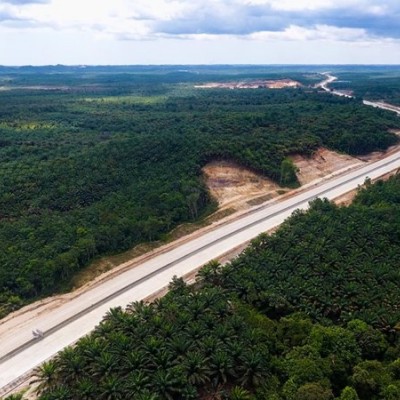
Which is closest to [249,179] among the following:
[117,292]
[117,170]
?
[117,170]

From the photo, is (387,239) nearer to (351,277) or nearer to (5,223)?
(351,277)

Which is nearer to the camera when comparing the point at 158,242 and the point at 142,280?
the point at 142,280

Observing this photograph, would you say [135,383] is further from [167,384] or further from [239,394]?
[239,394]

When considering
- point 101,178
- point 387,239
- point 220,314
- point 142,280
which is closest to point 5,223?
point 101,178

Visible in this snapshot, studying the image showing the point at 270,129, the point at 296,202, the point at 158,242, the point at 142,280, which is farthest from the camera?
the point at 270,129

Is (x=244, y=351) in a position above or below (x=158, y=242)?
above

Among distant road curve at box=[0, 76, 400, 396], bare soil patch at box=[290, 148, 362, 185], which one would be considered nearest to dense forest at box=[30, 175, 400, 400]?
distant road curve at box=[0, 76, 400, 396]

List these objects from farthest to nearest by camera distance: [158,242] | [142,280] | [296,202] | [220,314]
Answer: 1. [296,202]
2. [158,242]
3. [142,280]
4. [220,314]
